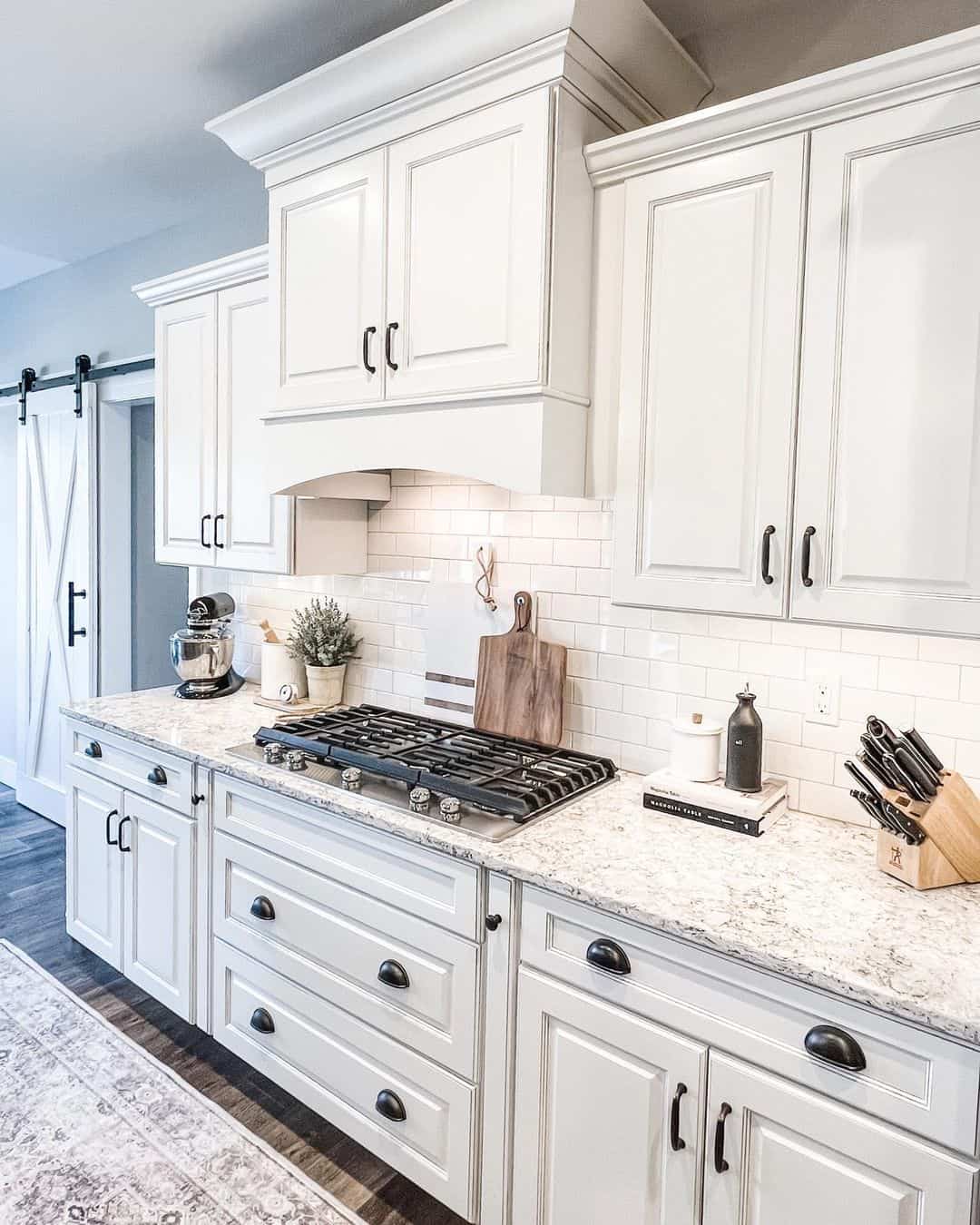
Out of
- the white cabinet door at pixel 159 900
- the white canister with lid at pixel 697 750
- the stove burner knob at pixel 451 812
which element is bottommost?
the white cabinet door at pixel 159 900

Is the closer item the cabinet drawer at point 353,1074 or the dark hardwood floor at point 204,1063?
the cabinet drawer at point 353,1074

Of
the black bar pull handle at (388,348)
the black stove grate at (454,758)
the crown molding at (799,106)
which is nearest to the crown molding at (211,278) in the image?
the black bar pull handle at (388,348)

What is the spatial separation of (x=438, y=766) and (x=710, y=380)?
3.52 feet

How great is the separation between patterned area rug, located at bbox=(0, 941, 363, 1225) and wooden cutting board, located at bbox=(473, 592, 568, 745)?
47.5 inches

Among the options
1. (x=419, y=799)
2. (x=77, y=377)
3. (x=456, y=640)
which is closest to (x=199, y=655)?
(x=456, y=640)

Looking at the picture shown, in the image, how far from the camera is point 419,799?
190 centimetres

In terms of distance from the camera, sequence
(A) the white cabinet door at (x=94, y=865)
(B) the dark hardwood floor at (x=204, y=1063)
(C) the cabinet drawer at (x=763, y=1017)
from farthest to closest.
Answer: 1. (A) the white cabinet door at (x=94, y=865)
2. (B) the dark hardwood floor at (x=204, y=1063)
3. (C) the cabinet drawer at (x=763, y=1017)

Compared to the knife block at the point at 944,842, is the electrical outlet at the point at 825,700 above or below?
above

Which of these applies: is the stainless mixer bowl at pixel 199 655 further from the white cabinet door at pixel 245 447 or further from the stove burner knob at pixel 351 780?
the stove burner knob at pixel 351 780

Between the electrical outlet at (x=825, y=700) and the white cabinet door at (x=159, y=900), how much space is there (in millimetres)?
1681

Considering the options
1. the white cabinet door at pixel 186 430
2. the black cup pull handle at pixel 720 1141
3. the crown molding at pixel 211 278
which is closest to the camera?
the black cup pull handle at pixel 720 1141

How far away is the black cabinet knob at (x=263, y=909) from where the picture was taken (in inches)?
85.9

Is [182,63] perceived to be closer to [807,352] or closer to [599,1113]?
[807,352]

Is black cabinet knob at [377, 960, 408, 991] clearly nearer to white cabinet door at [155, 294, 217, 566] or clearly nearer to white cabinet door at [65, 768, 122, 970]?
white cabinet door at [65, 768, 122, 970]
